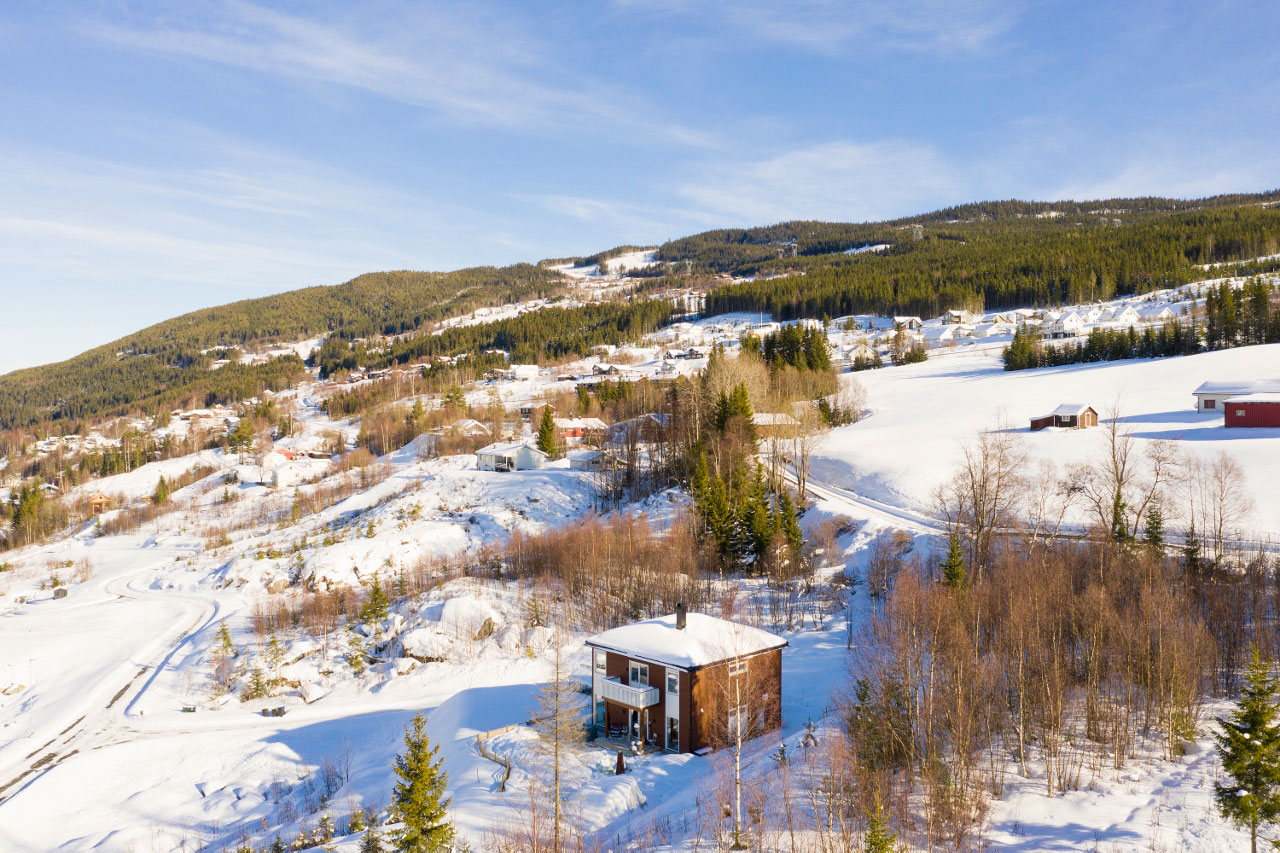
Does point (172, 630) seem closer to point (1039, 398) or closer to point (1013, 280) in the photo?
point (1039, 398)

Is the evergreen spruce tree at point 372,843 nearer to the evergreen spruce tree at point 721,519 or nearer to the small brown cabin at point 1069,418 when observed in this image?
the evergreen spruce tree at point 721,519

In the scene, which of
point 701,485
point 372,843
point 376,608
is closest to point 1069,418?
point 701,485

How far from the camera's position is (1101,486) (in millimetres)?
43719

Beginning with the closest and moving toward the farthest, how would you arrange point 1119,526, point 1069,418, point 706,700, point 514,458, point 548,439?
point 706,700 → point 1119,526 → point 1069,418 → point 514,458 → point 548,439

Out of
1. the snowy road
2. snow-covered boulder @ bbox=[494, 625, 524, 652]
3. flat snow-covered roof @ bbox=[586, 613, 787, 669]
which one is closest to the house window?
flat snow-covered roof @ bbox=[586, 613, 787, 669]

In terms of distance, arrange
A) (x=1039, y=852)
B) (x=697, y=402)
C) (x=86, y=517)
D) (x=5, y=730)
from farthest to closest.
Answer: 1. (x=86, y=517)
2. (x=697, y=402)
3. (x=5, y=730)
4. (x=1039, y=852)

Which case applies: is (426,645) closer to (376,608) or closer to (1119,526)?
(376,608)

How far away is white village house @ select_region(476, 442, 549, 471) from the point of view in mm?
73812

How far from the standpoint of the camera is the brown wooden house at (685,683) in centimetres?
2627

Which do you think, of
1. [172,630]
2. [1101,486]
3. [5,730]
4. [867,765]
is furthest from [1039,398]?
[5,730]

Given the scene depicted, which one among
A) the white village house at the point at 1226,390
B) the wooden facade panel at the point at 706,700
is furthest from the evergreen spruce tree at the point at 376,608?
the white village house at the point at 1226,390

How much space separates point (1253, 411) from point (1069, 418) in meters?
11.1

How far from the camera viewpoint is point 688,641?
2727 cm

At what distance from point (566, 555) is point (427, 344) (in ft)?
491
